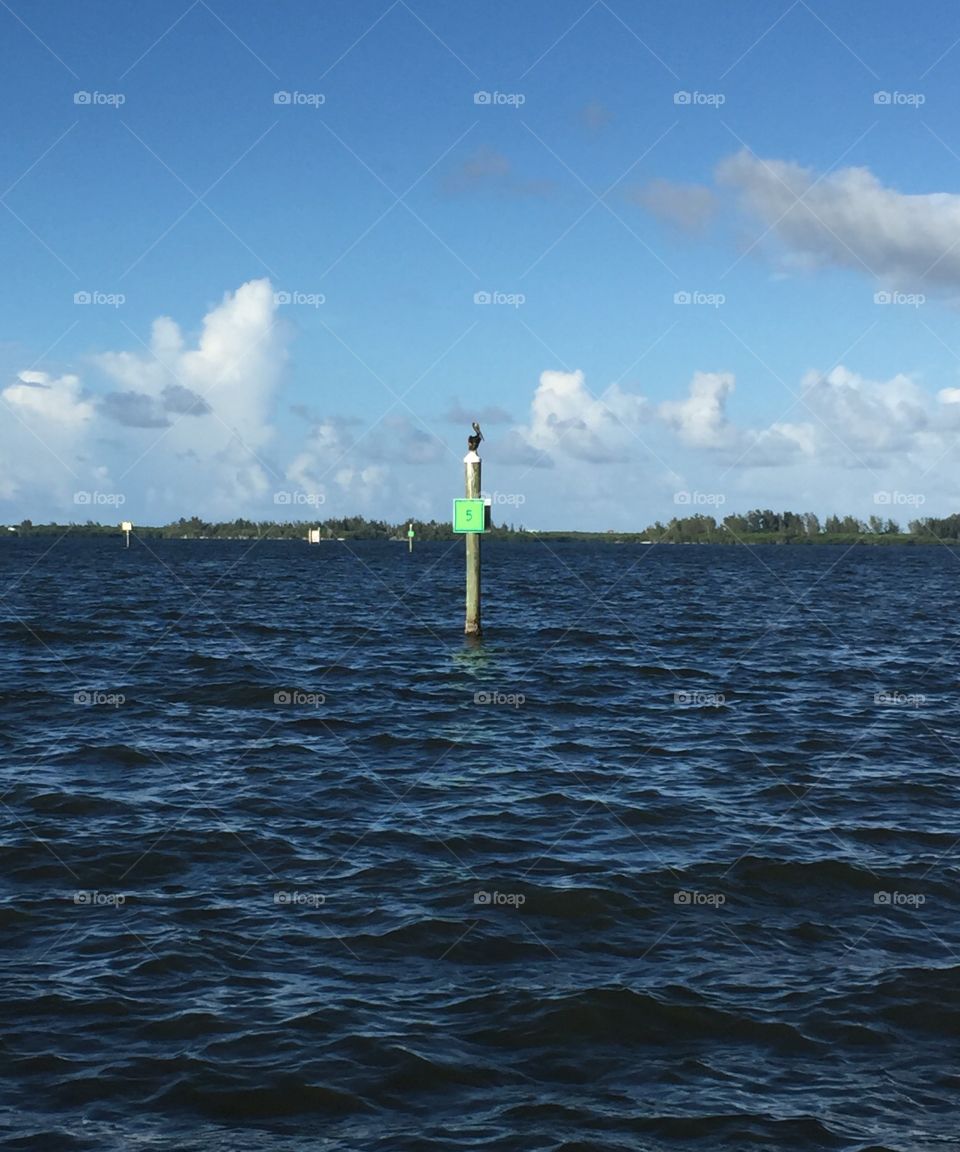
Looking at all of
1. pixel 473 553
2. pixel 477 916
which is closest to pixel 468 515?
pixel 473 553

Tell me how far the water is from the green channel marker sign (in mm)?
8136

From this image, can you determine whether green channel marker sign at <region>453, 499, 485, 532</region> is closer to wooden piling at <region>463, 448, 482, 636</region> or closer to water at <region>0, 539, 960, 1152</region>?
wooden piling at <region>463, 448, 482, 636</region>

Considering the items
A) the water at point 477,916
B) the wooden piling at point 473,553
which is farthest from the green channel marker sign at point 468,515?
the water at point 477,916

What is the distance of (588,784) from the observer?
1859cm

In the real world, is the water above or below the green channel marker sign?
below

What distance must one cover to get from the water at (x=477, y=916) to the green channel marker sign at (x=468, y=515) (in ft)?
26.7

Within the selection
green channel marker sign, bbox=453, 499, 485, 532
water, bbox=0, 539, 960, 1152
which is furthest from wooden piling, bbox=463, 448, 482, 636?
water, bbox=0, 539, 960, 1152

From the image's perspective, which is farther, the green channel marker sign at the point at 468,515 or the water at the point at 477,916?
the green channel marker sign at the point at 468,515

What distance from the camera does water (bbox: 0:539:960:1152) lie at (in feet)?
28.5

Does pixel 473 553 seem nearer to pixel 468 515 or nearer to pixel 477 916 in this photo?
pixel 468 515

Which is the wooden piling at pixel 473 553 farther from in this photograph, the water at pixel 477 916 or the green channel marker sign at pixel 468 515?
the water at pixel 477 916

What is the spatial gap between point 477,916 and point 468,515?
24.5m

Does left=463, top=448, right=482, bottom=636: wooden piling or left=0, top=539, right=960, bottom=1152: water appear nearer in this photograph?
left=0, top=539, right=960, bottom=1152: water

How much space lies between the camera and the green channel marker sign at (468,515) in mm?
36188
